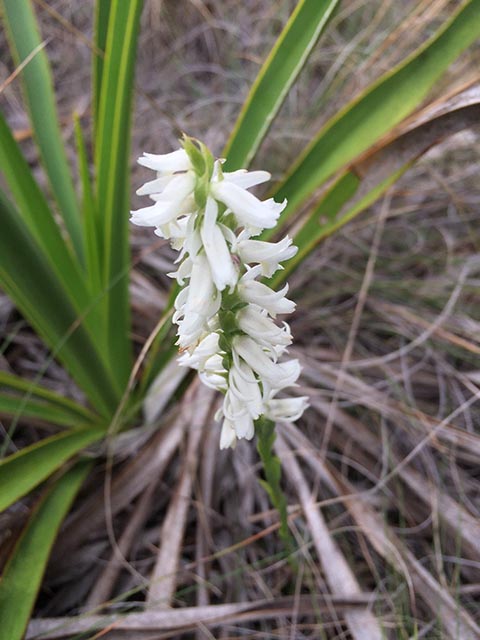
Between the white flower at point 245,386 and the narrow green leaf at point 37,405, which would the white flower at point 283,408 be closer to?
the white flower at point 245,386

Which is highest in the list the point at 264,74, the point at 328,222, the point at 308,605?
the point at 264,74

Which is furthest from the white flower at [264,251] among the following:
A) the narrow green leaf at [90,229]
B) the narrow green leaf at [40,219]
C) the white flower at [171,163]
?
the narrow green leaf at [90,229]

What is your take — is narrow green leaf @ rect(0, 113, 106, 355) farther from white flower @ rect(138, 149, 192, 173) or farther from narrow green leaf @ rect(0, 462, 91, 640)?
white flower @ rect(138, 149, 192, 173)

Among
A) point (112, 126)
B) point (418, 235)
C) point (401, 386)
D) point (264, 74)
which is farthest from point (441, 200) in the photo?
point (112, 126)

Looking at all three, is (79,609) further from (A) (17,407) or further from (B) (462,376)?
(B) (462,376)

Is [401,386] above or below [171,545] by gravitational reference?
above

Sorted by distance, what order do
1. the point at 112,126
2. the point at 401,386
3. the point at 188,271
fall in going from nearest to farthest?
the point at 188,271, the point at 112,126, the point at 401,386

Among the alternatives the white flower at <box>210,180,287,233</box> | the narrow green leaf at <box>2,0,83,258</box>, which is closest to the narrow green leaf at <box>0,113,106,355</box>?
the narrow green leaf at <box>2,0,83,258</box>
